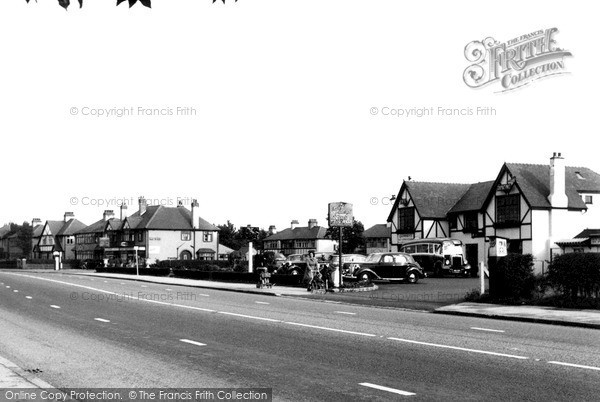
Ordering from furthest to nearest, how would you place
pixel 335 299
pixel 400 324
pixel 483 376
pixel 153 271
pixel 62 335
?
1. pixel 153 271
2. pixel 335 299
3. pixel 400 324
4. pixel 62 335
5. pixel 483 376

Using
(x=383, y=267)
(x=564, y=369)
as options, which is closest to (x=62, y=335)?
(x=564, y=369)

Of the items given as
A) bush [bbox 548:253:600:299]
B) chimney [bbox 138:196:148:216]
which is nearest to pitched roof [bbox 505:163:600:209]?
bush [bbox 548:253:600:299]

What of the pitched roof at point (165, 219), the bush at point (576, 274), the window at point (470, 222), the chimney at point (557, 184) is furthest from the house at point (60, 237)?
the bush at point (576, 274)

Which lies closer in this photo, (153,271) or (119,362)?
(119,362)

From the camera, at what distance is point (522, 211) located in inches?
2076

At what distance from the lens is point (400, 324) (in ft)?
56.8

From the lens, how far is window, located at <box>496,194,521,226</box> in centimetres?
5319

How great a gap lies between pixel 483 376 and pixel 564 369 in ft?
4.52

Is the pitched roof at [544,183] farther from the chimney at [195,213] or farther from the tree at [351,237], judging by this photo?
the chimney at [195,213]

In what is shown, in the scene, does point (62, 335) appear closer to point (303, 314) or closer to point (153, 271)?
point (303, 314)

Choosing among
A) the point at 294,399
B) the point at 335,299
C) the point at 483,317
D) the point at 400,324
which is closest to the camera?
the point at 294,399

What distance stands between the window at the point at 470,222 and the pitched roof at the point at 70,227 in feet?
296

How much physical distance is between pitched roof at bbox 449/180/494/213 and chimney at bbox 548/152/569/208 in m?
6.78

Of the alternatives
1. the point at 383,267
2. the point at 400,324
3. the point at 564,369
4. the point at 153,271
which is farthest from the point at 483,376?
the point at 153,271
